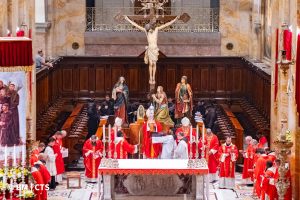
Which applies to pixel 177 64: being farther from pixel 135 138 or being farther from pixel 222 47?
pixel 135 138

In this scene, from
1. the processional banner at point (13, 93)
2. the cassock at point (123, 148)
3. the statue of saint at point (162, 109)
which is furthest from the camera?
the statue of saint at point (162, 109)

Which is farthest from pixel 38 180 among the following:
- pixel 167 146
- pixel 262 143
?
pixel 262 143

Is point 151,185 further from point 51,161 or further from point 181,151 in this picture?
point 51,161

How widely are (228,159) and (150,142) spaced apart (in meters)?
2.08

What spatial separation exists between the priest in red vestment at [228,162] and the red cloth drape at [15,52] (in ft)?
20.4

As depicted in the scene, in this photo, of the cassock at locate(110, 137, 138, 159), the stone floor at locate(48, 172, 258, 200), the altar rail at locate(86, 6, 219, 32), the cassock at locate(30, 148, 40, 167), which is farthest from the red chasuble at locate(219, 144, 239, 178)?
the altar rail at locate(86, 6, 219, 32)

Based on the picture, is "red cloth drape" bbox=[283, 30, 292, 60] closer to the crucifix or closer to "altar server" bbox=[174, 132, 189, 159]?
"altar server" bbox=[174, 132, 189, 159]

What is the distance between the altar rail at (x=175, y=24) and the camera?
3359cm

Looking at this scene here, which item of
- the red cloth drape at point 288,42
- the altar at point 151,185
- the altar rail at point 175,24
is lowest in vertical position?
the altar at point 151,185

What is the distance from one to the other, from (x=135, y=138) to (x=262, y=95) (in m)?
4.99

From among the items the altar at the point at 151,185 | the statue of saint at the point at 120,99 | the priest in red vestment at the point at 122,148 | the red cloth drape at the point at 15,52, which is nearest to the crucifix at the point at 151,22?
the statue of saint at the point at 120,99

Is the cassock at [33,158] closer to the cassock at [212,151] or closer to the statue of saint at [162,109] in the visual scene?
the cassock at [212,151]

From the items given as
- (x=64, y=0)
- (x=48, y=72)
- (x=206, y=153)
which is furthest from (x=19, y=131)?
(x=64, y=0)

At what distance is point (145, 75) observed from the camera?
103 feet
